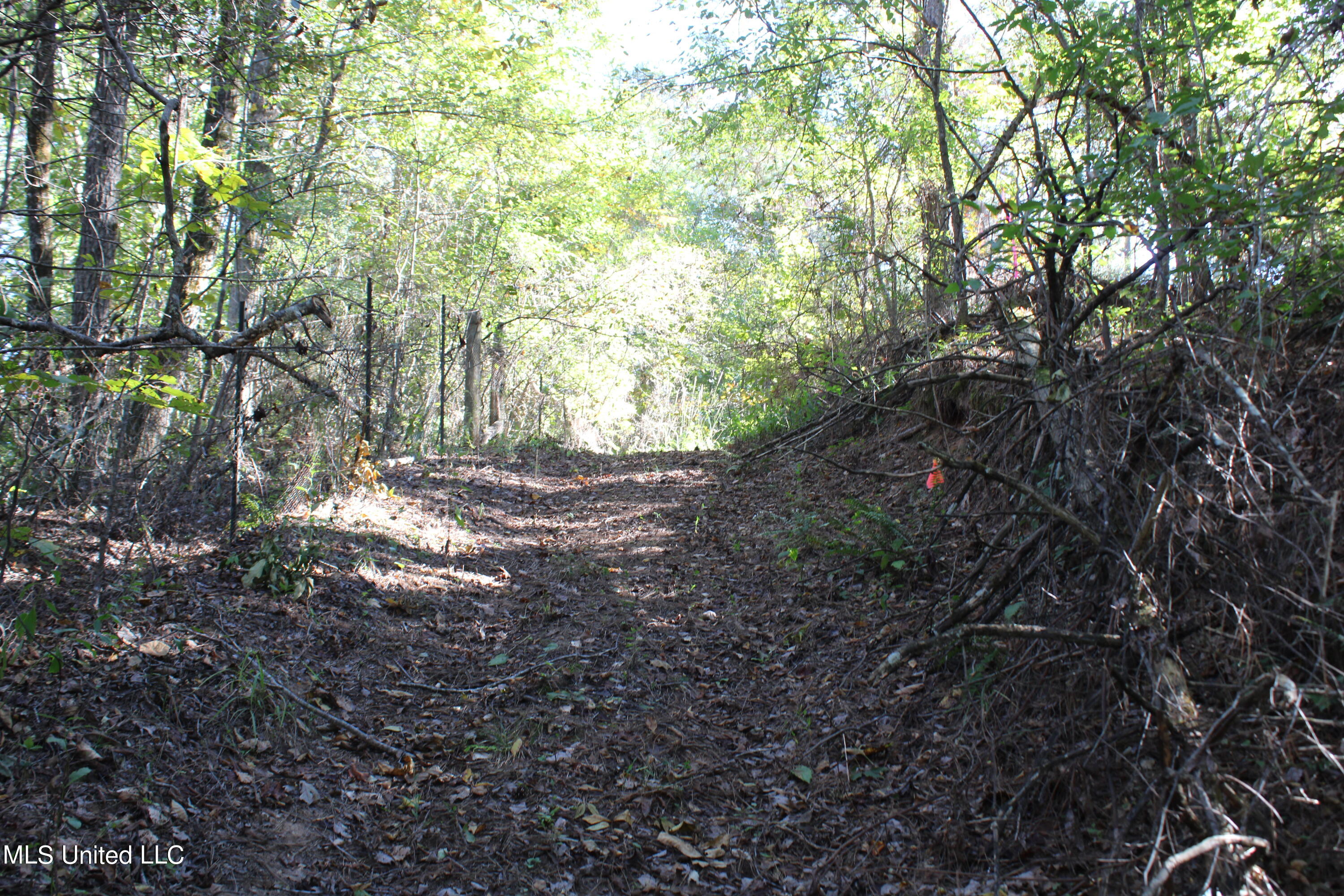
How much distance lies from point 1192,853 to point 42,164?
572 centimetres

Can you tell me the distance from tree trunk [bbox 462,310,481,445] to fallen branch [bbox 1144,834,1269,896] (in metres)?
11.5

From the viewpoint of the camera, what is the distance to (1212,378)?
294 centimetres

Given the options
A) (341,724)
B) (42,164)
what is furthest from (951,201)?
(42,164)

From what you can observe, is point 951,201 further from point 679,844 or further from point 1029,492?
point 679,844

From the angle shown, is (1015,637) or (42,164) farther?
(42,164)

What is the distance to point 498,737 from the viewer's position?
371cm

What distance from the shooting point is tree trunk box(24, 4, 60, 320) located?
12.9ft

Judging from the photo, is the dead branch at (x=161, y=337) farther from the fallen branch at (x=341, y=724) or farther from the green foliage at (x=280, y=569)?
the fallen branch at (x=341, y=724)

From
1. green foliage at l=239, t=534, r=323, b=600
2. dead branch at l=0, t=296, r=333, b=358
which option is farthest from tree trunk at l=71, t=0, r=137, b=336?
green foliage at l=239, t=534, r=323, b=600

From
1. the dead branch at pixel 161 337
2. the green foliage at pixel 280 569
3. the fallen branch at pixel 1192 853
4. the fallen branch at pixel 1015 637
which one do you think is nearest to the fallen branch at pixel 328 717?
the green foliage at pixel 280 569

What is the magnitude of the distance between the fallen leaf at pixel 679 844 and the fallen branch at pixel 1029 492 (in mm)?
1822

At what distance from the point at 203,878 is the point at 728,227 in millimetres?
16172

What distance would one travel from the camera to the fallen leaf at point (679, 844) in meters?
2.95

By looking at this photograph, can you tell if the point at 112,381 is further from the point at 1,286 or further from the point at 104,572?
the point at 1,286
